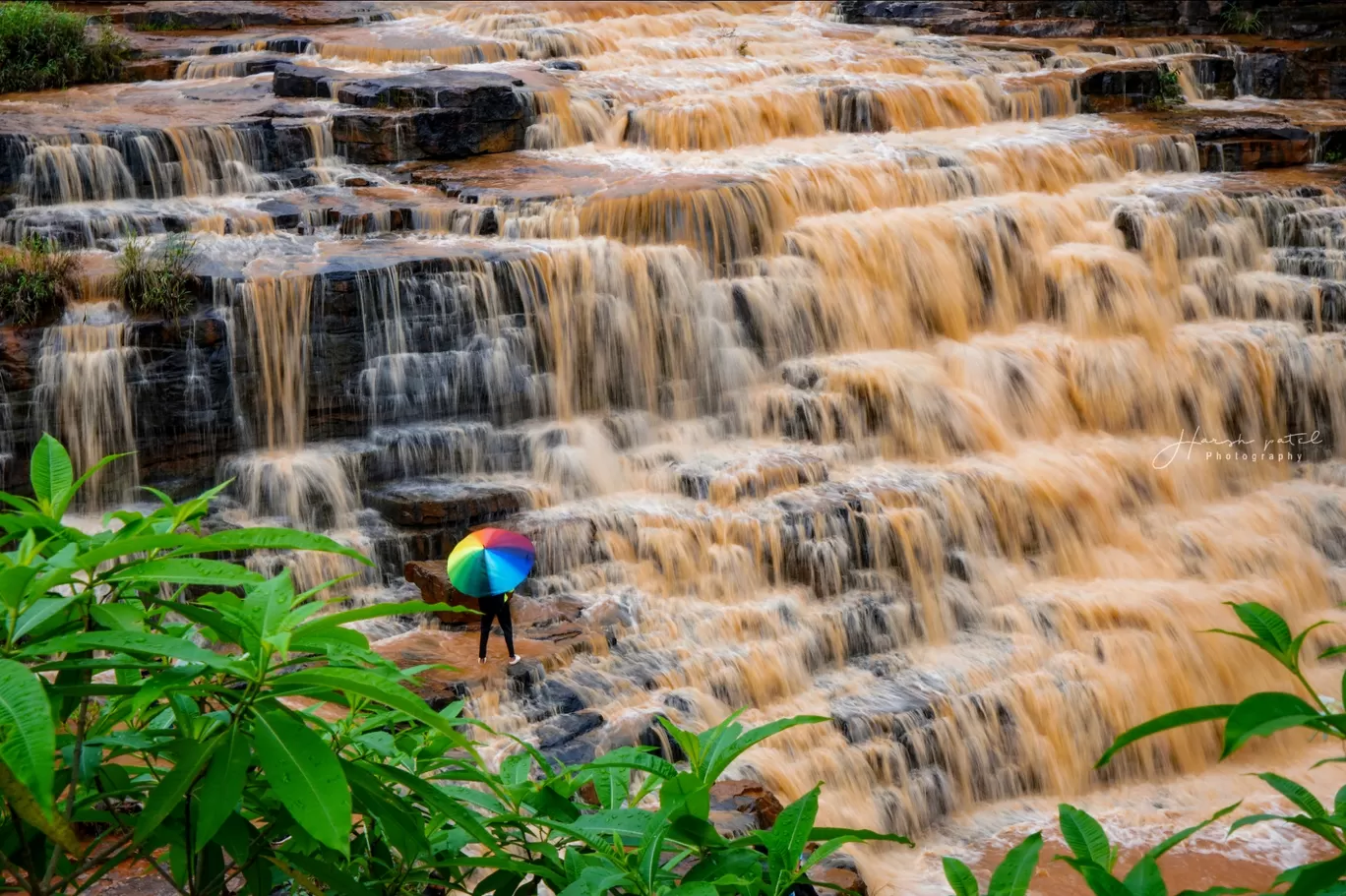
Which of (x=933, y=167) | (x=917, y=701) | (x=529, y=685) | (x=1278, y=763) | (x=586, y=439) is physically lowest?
(x=1278, y=763)

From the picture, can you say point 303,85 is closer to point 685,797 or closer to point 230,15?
point 230,15

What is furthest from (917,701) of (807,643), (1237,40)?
(1237,40)

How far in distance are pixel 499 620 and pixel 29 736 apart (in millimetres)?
6846

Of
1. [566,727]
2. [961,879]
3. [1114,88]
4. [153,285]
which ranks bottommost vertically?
[566,727]

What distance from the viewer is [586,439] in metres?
11.1

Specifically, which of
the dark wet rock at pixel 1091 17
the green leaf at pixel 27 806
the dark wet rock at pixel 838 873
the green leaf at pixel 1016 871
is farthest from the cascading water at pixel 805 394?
the green leaf at pixel 27 806

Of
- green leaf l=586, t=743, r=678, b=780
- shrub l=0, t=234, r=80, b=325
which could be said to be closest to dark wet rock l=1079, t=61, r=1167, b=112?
shrub l=0, t=234, r=80, b=325

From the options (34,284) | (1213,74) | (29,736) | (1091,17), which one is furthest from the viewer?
(1091,17)

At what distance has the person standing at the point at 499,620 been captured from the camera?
799 centimetres

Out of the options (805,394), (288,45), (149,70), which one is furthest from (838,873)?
(288,45)

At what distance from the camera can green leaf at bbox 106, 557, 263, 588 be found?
170cm

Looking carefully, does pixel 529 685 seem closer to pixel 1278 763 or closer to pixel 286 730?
pixel 1278 763

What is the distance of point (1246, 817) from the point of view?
1.69 m

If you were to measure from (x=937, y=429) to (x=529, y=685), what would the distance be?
4897 millimetres
